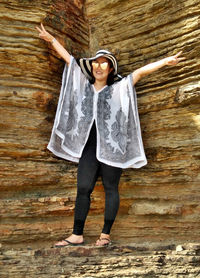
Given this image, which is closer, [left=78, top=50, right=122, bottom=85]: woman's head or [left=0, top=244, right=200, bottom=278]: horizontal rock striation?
[left=0, top=244, right=200, bottom=278]: horizontal rock striation

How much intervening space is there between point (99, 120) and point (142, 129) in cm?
75

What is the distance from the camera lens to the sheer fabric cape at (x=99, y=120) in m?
4.54

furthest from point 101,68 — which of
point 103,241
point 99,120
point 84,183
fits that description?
point 103,241

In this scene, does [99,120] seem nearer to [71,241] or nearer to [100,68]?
[100,68]

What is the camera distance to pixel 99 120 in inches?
181

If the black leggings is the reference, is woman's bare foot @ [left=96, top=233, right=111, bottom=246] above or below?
below

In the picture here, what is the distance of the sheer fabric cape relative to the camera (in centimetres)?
454

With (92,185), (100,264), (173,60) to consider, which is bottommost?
(100,264)

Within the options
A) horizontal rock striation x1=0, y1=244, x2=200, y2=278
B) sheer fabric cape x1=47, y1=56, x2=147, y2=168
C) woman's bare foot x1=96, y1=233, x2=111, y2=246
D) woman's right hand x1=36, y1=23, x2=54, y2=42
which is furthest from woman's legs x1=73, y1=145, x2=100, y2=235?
woman's right hand x1=36, y1=23, x2=54, y2=42

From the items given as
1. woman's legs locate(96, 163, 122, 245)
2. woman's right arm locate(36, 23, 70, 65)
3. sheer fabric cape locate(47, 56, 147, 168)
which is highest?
woman's right arm locate(36, 23, 70, 65)

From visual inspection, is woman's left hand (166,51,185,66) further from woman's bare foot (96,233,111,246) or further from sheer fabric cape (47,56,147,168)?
woman's bare foot (96,233,111,246)

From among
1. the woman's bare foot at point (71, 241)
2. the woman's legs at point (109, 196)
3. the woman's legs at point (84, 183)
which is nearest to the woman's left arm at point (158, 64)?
the woman's legs at point (84, 183)

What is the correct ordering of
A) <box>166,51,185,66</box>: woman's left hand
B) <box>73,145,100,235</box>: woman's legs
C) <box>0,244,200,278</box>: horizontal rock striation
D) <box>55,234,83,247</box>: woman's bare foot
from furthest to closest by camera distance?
<box>166,51,185,66</box>: woman's left hand, <box>73,145,100,235</box>: woman's legs, <box>55,234,83,247</box>: woman's bare foot, <box>0,244,200,278</box>: horizontal rock striation

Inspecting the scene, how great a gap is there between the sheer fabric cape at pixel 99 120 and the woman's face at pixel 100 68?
0.18 m
